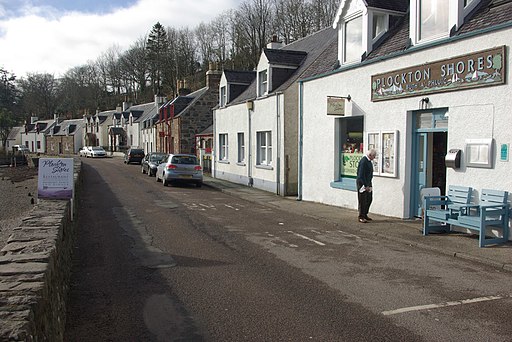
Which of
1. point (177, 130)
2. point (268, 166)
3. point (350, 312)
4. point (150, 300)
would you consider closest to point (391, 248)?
point (350, 312)

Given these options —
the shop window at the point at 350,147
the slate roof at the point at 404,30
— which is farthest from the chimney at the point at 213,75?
the shop window at the point at 350,147

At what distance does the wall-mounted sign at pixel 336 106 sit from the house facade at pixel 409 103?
0.03m

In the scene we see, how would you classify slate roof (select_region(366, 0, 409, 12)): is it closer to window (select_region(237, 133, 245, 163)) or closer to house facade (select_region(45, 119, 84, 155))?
window (select_region(237, 133, 245, 163))

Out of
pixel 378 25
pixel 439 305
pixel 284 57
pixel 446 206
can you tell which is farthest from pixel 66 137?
pixel 439 305

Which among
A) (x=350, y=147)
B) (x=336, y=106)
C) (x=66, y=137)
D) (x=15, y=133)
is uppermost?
(x=15, y=133)

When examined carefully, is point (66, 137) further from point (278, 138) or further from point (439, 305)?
point (439, 305)

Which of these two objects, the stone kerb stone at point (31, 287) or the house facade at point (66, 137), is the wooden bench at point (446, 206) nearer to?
the stone kerb stone at point (31, 287)

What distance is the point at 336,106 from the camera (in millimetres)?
13711

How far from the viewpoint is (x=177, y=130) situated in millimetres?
38000

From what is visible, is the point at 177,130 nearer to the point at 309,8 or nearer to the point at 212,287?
the point at 309,8

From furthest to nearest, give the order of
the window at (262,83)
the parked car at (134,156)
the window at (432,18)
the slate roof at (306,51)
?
the parked car at (134,156) < the window at (262,83) < the slate roof at (306,51) < the window at (432,18)

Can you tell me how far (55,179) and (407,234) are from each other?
7.73m

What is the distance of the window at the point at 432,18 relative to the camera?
10562mm

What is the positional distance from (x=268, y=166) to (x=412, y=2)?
10.1 meters
